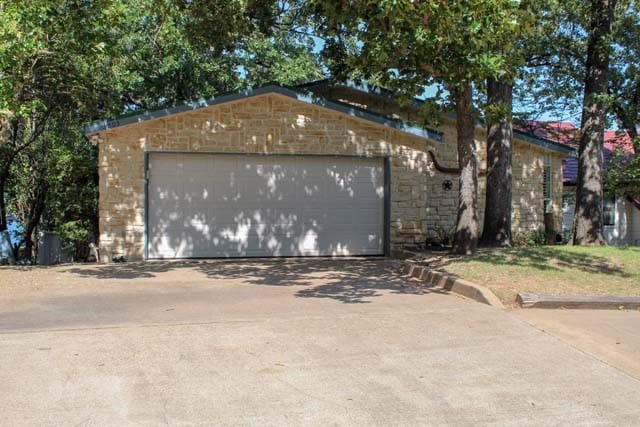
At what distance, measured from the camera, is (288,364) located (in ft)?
18.2

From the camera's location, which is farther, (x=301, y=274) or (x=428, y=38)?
(x=301, y=274)

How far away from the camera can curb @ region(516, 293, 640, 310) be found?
807 centimetres

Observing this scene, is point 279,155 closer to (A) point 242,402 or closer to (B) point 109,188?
(B) point 109,188

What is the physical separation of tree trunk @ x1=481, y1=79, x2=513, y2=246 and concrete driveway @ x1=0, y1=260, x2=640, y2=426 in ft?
18.3

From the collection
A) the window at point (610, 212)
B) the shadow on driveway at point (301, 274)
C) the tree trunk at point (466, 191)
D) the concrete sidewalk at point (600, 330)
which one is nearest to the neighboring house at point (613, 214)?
the window at point (610, 212)

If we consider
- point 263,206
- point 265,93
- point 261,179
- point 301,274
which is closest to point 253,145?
point 261,179

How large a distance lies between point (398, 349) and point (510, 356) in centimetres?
108

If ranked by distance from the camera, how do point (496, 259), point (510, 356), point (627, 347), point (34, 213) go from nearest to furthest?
point (510, 356)
point (627, 347)
point (496, 259)
point (34, 213)

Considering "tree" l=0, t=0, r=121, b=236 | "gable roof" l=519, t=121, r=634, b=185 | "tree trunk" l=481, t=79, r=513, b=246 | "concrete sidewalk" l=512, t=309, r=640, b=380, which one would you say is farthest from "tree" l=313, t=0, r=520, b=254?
"gable roof" l=519, t=121, r=634, b=185

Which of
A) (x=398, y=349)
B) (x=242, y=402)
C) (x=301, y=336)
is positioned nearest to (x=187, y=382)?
(x=242, y=402)

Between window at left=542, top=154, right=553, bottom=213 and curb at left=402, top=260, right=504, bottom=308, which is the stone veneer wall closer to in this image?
curb at left=402, top=260, right=504, bottom=308

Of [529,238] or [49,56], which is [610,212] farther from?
[49,56]

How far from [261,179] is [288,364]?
28.7ft

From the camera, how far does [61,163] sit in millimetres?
16000
